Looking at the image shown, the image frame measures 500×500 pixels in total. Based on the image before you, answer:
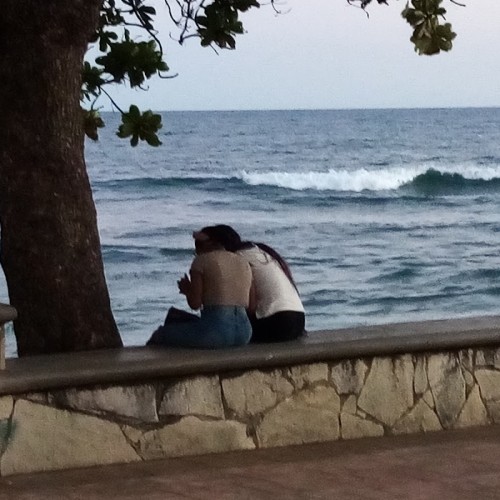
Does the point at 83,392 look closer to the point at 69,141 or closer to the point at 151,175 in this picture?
the point at 69,141

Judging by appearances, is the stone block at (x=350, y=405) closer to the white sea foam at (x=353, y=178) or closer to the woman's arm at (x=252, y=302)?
the woman's arm at (x=252, y=302)

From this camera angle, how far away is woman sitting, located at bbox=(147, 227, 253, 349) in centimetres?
629

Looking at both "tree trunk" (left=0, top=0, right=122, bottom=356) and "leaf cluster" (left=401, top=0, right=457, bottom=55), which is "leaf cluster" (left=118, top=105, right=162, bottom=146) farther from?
"leaf cluster" (left=401, top=0, right=457, bottom=55)

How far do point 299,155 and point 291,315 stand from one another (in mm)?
46457

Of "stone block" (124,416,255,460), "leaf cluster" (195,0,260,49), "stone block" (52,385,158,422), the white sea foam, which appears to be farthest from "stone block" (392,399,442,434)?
the white sea foam

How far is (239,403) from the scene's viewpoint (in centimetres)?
604

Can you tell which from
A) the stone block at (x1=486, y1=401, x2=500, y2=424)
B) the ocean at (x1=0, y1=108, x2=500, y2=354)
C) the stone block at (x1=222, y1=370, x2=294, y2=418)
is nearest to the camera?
the stone block at (x1=222, y1=370, x2=294, y2=418)

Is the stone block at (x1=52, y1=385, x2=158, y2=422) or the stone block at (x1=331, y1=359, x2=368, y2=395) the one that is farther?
the stone block at (x1=331, y1=359, x2=368, y2=395)

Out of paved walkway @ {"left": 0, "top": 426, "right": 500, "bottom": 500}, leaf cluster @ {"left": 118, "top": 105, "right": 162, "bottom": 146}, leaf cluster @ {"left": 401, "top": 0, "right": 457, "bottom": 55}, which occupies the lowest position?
paved walkway @ {"left": 0, "top": 426, "right": 500, "bottom": 500}

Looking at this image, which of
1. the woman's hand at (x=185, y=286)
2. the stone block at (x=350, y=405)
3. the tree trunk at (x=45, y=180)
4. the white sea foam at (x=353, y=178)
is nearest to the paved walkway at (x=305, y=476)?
the stone block at (x=350, y=405)

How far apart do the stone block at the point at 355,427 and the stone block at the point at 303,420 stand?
0.04 m

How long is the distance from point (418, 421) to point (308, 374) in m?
0.74

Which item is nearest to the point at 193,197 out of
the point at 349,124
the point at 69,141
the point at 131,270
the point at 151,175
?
the point at 151,175

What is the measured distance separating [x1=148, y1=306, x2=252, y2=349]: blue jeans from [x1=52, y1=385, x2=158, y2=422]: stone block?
507mm
